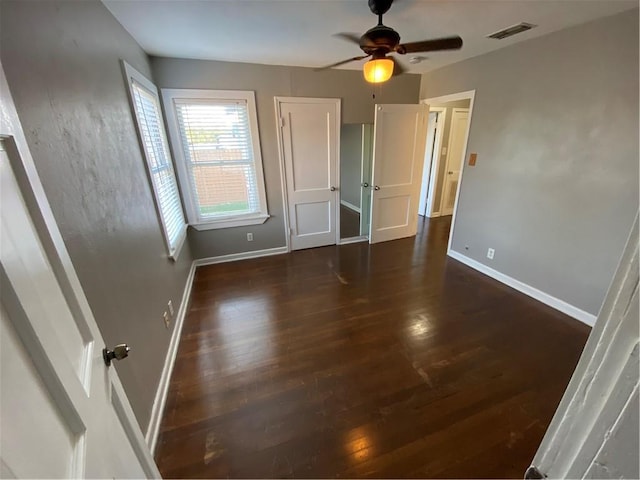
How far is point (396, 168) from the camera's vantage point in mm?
3826

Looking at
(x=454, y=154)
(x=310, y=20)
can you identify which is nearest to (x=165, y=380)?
(x=310, y=20)

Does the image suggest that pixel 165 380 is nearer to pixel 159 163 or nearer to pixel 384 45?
pixel 159 163

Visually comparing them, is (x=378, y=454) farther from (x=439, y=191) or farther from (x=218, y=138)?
(x=439, y=191)

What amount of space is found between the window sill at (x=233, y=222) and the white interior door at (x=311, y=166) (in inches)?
16.6

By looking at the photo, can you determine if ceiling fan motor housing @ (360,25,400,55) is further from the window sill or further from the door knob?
the window sill

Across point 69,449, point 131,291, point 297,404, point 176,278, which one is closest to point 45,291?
point 69,449

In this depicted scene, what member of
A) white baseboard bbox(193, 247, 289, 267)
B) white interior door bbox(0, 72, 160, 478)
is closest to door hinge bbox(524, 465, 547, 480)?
white interior door bbox(0, 72, 160, 478)

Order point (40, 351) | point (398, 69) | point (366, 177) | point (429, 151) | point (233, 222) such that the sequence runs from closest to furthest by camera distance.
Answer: point (40, 351) < point (398, 69) < point (233, 222) < point (366, 177) < point (429, 151)

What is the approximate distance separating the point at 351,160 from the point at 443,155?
1.64 metres

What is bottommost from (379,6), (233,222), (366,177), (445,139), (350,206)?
(350,206)

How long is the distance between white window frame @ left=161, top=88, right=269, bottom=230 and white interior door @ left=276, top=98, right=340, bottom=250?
0.33 metres

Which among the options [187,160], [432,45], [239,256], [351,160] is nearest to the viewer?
[432,45]

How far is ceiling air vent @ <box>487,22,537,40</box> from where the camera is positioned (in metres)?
2.11

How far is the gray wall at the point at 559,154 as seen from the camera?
2.01 m
